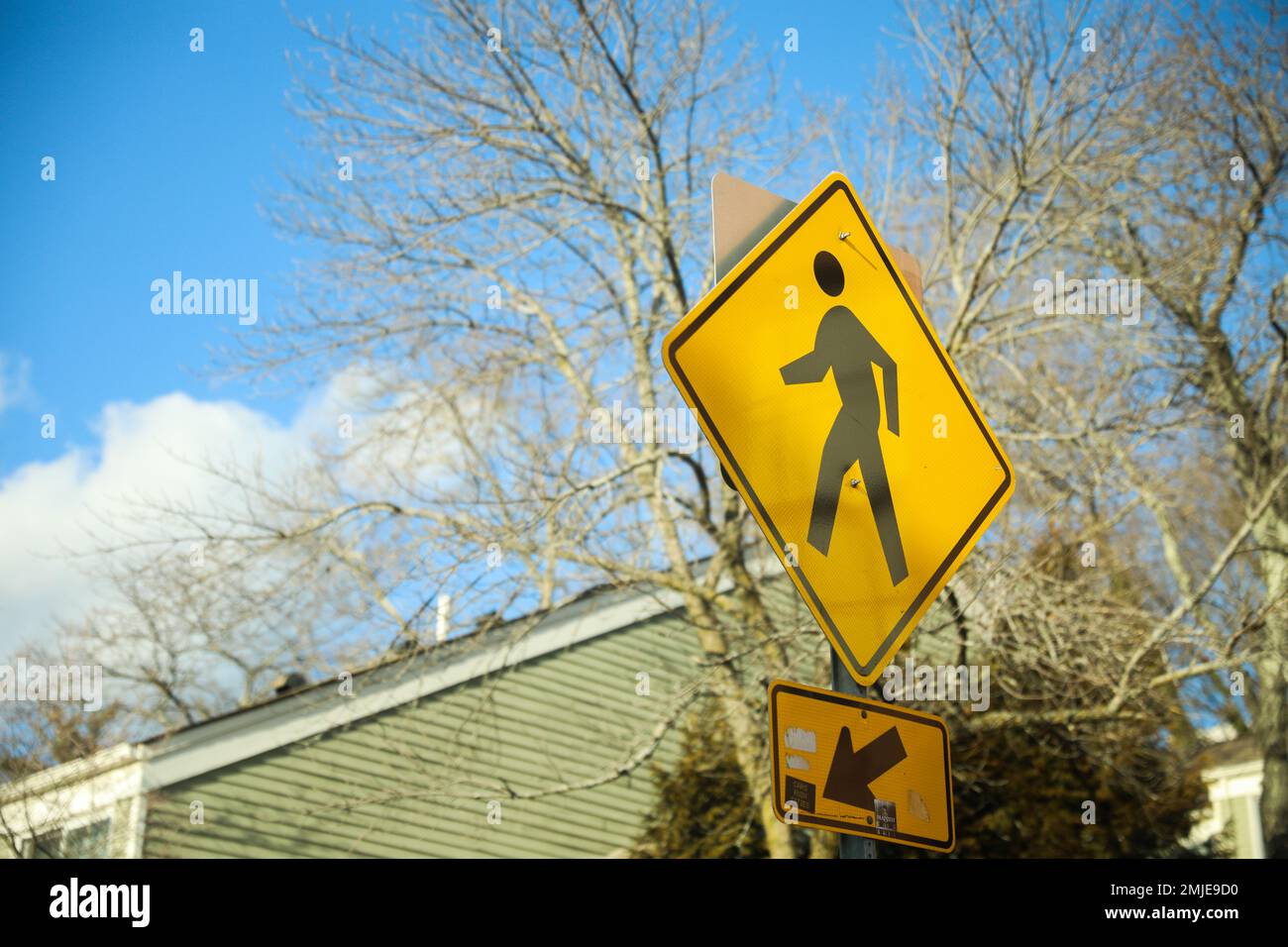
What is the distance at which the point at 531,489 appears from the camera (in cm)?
997

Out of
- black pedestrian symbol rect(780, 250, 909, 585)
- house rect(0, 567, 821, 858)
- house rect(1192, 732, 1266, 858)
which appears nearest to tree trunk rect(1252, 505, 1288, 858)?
house rect(1192, 732, 1266, 858)

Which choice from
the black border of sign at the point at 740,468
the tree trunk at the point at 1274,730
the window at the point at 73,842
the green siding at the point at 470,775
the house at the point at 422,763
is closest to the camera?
the black border of sign at the point at 740,468

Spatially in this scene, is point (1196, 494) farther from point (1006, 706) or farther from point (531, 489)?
point (531, 489)

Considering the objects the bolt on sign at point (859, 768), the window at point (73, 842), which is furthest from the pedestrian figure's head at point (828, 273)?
the window at point (73, 842)

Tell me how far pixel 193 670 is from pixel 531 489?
11.3 metres

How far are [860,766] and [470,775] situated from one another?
957 centimetres

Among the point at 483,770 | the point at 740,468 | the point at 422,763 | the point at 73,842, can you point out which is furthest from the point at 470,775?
the point at 740,468

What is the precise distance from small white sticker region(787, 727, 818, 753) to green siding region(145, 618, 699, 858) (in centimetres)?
751

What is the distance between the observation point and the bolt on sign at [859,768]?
8.93ft

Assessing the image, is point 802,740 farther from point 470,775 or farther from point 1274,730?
point 1274,730

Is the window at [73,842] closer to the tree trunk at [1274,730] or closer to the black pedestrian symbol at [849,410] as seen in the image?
the black pedestrian symbol at [849,410]

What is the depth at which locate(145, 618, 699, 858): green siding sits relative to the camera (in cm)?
1159

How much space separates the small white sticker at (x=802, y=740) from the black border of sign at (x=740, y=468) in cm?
23
